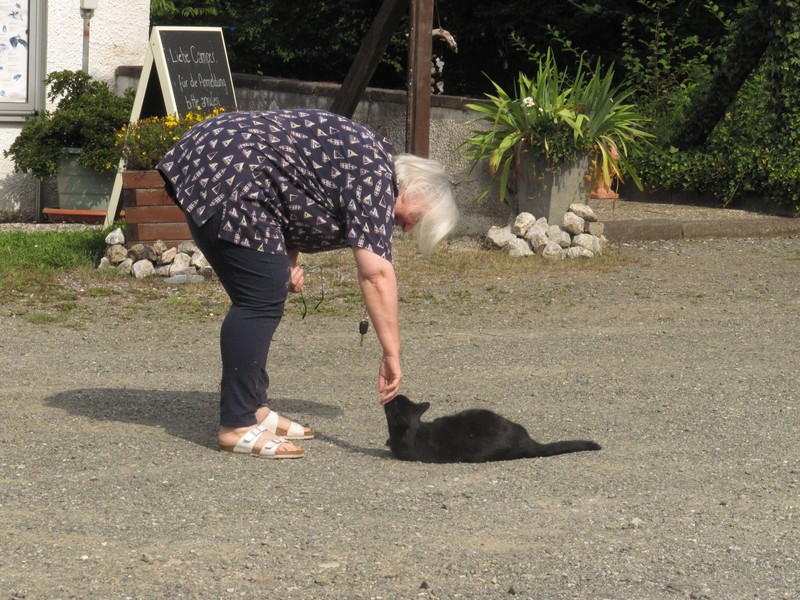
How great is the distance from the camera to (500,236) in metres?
9.52

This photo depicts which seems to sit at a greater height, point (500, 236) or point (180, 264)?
point (500, 236)

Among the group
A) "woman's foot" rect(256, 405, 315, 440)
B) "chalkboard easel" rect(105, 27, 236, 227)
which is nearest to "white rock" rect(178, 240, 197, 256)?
"chalkboard easel" rect(105, 27, 236, 227)

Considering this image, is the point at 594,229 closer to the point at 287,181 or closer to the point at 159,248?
the point at 159,248

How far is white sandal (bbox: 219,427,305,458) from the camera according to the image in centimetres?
467

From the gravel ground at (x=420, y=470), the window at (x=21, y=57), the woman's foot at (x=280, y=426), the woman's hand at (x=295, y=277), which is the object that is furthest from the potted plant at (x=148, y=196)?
the woman's foot at (x=280, y=426)

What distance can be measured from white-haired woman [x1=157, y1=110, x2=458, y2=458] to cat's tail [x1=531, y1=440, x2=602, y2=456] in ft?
2.11

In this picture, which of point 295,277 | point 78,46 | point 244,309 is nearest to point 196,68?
point 78,46

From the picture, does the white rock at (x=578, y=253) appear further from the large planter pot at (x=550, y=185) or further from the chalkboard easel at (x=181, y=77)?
the chalkboard easel at (x=181, y=77)

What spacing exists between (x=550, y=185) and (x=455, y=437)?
17.1ft

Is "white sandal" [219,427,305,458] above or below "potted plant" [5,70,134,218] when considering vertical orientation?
below

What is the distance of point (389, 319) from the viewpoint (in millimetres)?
4312

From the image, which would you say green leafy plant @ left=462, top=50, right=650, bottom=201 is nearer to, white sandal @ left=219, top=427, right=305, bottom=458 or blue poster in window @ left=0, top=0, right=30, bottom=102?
blue poster in window @ left=0, top=0, right=30, bottom=102

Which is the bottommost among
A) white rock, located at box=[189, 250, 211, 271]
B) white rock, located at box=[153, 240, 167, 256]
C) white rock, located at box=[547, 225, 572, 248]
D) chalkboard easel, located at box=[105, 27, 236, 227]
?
white rock, located at box=[189, 250, 211, 271]

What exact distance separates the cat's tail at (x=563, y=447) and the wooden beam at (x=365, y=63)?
19.8 feet
